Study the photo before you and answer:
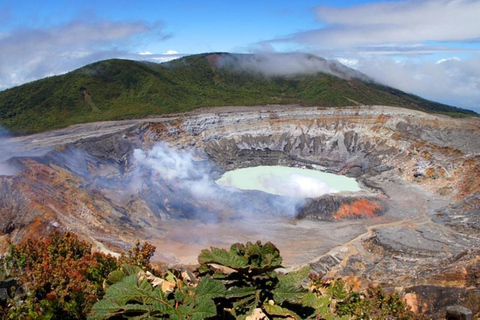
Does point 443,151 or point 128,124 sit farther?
point 128,124

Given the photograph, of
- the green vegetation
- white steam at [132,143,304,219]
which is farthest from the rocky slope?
the green vegetation

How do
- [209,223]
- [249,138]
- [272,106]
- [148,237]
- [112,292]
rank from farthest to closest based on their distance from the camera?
[272,106] < [249,138] < [209,223] < [148,237] < [112,292]

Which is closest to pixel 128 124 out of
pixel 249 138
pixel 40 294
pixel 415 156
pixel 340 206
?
pixel 249 138

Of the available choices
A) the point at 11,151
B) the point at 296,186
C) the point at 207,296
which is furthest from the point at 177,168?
the point at 207,296

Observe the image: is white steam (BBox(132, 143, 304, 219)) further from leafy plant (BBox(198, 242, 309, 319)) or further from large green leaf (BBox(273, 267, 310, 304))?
leafy plant (BBox(198, 242, 309, 319))

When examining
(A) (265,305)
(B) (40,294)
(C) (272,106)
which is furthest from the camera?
(C) (272,106)

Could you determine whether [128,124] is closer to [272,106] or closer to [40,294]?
[272,106]
